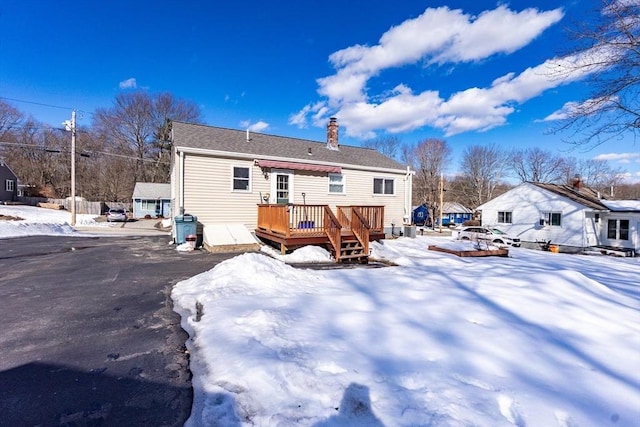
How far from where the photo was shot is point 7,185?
3316cm

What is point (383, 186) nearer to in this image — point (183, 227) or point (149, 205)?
point (183, 227)

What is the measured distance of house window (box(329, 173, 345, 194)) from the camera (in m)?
13.6

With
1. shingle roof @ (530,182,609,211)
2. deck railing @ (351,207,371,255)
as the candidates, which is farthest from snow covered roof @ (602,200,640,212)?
deck railing @ (351,207,371,255)

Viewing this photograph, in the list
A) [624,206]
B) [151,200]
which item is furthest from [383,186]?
[151,200]

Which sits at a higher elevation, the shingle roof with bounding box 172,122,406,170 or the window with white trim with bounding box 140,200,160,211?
the shingle roof with bounding box 172,122,406,170

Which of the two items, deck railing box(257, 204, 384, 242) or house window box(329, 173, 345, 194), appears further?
house window box(329, 173, 345, 194)

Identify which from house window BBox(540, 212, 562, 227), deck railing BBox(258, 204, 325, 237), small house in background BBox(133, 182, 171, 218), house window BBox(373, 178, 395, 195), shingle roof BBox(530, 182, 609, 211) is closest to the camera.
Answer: deck railing BBox(258, 204, 325, 237)

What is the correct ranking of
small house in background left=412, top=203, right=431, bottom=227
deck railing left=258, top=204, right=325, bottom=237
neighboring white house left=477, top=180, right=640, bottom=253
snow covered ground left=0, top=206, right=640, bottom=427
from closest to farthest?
snow covered ground left=0, top=206, right=640, bottom=427
deck railing left=258, top=204, right=325, bottom=237
neighboring white house left=477, top=180, right=640, bottom=253
small house in background left=412, top=203, right=431, bottom=227

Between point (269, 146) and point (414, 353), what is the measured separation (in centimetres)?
1162

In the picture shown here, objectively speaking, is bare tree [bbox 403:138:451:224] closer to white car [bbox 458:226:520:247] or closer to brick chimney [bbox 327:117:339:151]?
white car [bbox 458:226:520:247]

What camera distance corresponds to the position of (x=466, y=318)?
365 centimetres

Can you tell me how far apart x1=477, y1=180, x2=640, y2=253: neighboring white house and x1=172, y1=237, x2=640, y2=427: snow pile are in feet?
59.2

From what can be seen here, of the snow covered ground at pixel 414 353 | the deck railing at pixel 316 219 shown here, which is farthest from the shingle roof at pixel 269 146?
the snow covered ground at pixel 414 353

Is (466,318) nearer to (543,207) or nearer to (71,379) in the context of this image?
(71,379)
